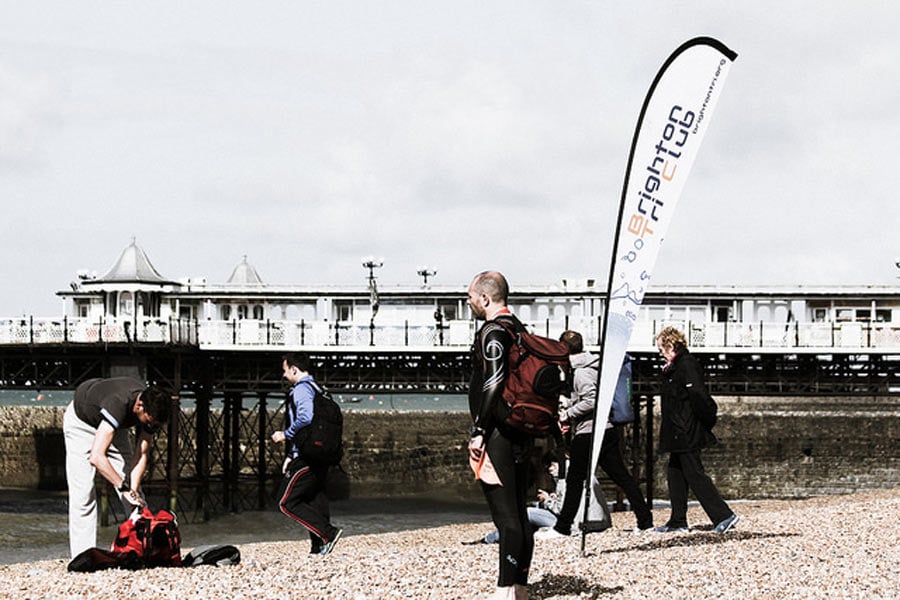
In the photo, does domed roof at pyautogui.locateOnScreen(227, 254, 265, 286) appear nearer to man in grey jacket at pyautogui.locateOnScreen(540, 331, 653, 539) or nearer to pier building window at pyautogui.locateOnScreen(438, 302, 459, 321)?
pier building window at pyautogui.locateOnScreen(438, 302, 459, 321)

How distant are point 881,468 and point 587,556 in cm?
4292

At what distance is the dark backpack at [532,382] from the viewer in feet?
23.5

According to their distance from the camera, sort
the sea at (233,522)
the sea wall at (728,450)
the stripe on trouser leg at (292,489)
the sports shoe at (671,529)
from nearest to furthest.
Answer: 1. the stripe on trouser leg at (292,489)
2. the sports shoe at (671,529)
3. the sea at (233,522)
4. the sea wall at (728,450)

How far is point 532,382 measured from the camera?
7156mm

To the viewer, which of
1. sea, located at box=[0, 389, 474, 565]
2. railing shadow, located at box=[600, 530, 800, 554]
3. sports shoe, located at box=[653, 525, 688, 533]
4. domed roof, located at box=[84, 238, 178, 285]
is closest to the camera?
railing shadow, located at box=[600, 530, 800, 554]

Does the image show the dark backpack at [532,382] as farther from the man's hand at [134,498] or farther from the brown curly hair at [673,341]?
the brown curly hair at [673,341]

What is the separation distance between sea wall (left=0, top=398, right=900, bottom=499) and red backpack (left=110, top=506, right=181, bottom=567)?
37.6 meters

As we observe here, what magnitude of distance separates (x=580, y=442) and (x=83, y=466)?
168 inches

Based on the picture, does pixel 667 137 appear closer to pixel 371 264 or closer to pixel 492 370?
pixel 492 370

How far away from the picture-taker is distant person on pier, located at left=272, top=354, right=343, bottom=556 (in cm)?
1094

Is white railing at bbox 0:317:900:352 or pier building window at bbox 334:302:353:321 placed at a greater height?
pier building window at bbox 334:302:353:321

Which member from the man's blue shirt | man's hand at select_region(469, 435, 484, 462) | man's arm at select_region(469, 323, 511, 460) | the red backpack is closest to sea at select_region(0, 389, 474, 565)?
the man's blue shirt

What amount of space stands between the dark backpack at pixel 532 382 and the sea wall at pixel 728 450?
1570 inches

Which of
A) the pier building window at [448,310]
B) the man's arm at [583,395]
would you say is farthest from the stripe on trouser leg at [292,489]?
the pier building window at [448,310]
